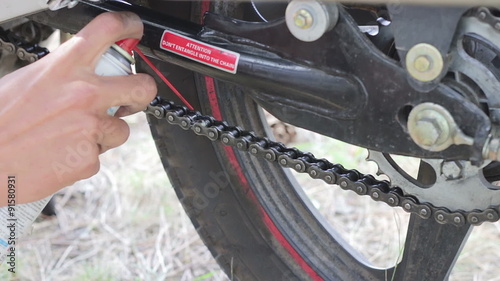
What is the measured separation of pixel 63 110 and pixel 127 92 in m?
0.10

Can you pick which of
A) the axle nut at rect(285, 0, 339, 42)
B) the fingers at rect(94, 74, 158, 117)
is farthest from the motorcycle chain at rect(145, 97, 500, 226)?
the axle nut at rect(285, 0, 339, 42)

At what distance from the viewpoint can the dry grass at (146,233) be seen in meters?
1.99

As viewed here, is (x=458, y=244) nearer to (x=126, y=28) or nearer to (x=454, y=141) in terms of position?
(x=454, y=141)

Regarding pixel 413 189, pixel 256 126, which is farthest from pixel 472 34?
pixel 256 126

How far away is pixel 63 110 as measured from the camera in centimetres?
113

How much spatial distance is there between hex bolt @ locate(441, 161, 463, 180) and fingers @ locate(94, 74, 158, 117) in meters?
0.46

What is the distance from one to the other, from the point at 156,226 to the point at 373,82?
3.94ft

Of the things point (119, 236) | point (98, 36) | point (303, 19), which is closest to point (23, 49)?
point (98, 36)

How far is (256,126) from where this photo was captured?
1450mm

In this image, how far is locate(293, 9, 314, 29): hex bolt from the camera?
1105 millimetres

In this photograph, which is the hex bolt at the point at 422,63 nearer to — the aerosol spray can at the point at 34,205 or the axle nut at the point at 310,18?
the axle nut at the point at 310,18

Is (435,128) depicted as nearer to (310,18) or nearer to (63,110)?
(310,18)

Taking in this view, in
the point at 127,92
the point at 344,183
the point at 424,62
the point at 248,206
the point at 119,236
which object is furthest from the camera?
the point at 119,236

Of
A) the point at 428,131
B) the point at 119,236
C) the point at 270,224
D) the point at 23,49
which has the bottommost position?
the point at 119,236
